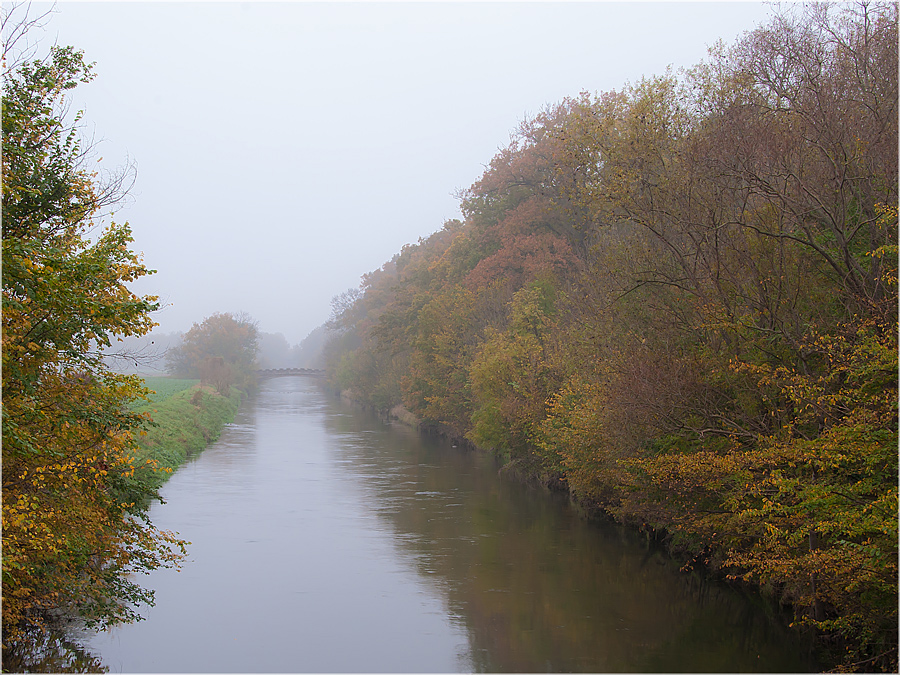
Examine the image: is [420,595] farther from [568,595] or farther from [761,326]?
[761,326]

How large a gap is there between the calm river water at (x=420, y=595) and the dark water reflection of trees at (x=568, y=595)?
0.05 metres

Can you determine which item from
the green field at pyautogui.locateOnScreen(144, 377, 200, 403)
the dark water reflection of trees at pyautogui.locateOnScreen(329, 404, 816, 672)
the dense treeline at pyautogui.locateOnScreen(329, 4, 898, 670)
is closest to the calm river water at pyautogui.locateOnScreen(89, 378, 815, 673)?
the dark water reflection of trees at pyautogui.locateOnScreen(329, 404, 816, 672)

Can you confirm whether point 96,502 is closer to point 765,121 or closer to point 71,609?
point 71,609

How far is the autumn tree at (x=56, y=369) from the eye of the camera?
958cm

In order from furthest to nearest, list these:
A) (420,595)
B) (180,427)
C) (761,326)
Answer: (180,427)
(420,595)
(761,326)

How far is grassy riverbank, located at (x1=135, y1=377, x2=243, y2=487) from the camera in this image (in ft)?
113

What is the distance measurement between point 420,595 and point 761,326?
397 inches

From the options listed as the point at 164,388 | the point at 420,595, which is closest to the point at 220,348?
the point at 164,388

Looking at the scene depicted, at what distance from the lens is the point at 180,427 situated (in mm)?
44656

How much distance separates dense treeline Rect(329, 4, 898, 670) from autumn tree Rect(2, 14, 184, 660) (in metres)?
10.5

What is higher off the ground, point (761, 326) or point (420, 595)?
point (761, 326)

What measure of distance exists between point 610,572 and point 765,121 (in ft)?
39.1

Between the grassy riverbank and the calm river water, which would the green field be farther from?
the calm river water

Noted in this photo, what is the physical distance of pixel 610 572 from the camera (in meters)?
20.2
